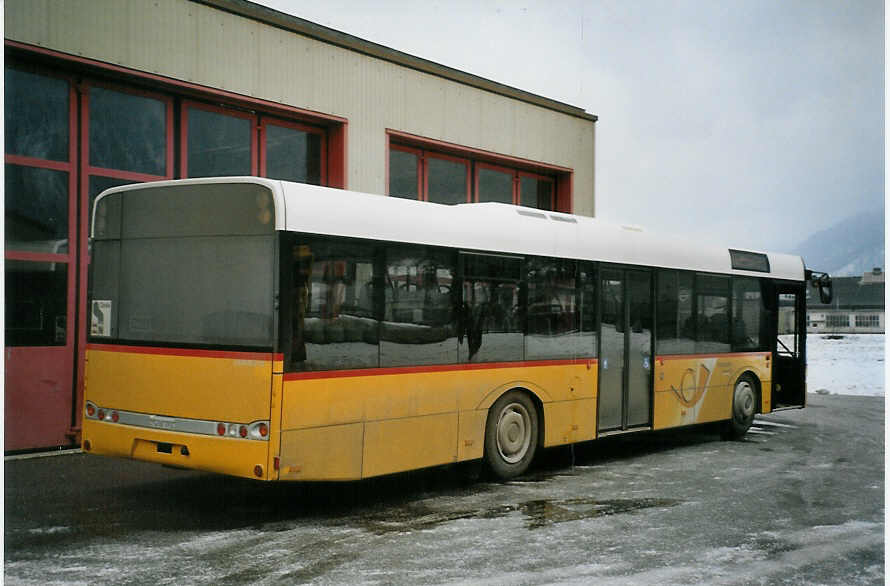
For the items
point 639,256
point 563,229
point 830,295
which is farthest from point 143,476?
point 830,295

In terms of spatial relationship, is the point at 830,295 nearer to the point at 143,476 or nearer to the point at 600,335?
the point at 600,335

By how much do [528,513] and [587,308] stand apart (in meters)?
3.31

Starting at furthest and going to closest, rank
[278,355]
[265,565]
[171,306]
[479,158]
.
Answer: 1. [479,158]
2. [171,306]
3. [278,355]
4. [265,565]

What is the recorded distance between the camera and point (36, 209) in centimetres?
1090

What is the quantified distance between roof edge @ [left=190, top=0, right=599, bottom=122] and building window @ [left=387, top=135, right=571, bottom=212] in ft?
4.04

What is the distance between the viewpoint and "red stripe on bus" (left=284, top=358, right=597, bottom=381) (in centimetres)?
728

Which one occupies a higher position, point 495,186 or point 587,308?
point 495,186

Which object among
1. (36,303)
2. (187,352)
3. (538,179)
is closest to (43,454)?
(36,303)

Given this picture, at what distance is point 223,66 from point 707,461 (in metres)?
8.11

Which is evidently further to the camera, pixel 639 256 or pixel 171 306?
pixel 639 256

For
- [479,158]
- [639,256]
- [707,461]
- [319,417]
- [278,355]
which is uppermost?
[479,158]

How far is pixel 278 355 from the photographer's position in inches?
277

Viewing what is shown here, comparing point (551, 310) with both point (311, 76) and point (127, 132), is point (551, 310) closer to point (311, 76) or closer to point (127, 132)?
point (127, 132)

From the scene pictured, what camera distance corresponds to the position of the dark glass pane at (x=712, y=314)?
40.7 ft
